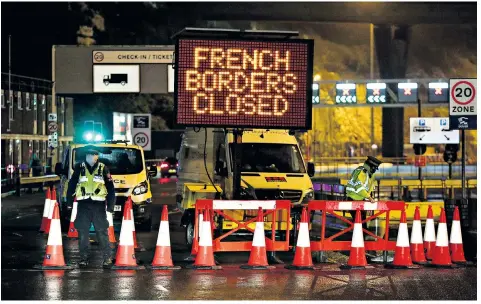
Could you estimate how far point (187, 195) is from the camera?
74.6 ft

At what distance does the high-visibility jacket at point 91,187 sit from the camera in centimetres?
1805

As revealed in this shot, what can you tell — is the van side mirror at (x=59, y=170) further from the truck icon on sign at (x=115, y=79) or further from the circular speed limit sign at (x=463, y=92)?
the truck icon on sign at (x=115, y=79)

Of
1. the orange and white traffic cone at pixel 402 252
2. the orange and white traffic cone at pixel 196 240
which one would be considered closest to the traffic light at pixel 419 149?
the orange and white traffic cone at pixel 196 240

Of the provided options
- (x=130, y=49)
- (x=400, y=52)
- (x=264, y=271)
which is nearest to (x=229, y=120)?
(x=264, y=271)

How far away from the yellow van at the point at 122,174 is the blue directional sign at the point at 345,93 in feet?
112

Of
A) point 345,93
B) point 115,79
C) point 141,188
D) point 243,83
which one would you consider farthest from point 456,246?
point 345,93

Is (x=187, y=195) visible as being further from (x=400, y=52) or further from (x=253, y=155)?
(x=400, y=52)

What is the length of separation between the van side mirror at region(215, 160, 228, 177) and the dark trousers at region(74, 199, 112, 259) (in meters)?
5.85

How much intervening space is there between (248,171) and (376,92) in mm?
38065

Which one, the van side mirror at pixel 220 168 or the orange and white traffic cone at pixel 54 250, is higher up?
the van side mirror at pixel 220 168

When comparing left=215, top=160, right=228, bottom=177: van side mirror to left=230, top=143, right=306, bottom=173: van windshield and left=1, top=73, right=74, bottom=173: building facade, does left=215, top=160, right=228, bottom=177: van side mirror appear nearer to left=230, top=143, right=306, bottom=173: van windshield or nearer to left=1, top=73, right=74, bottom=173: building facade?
left=230, top=143, right=306, bottom=173: van windshield

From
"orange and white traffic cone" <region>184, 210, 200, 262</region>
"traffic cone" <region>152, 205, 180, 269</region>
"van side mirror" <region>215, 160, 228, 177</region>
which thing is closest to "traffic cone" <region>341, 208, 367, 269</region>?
"orange and white traffic cone" <region>184, 210, 200, 262</region>

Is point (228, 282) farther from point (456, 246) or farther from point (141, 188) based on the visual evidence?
point (141, 188)

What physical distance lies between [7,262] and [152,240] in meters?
5.34
